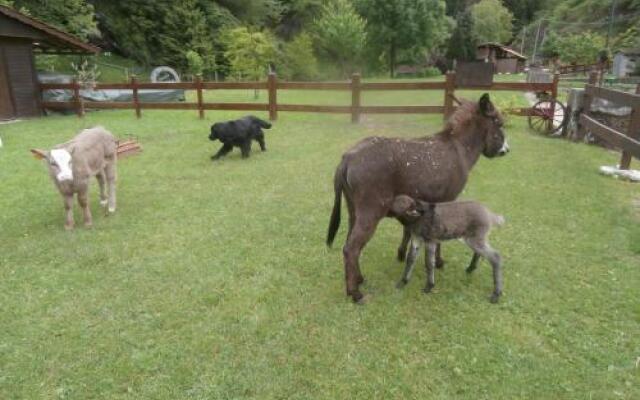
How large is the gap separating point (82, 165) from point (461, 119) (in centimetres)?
464

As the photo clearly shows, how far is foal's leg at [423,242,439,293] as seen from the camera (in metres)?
3.79

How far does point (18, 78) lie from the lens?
48.9 ft

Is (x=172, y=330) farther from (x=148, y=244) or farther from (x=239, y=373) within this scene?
(x=148, y=244)

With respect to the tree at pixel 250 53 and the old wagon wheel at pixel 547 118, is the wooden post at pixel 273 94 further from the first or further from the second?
the tree at pixel 250 53

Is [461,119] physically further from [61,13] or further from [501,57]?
[501,57]

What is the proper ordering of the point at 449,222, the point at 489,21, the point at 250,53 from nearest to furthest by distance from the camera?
the point at 449,222, the point at 250,53, the point at 489,21

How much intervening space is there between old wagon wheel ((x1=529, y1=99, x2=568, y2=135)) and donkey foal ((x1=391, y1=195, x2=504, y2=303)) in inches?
345

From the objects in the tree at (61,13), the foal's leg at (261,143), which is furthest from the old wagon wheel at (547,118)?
the tree at (61,13)

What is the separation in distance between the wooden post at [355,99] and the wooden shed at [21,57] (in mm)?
10885

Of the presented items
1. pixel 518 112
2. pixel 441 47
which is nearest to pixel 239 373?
pixel 518 112

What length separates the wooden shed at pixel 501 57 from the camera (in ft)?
183

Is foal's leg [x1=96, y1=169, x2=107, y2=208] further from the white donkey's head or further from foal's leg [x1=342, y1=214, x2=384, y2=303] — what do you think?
foal's leg [x1=342, y1=214, x2=384, y2=303]

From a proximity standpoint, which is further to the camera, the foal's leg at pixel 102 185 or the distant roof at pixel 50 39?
the distant roof at pixel 50 39

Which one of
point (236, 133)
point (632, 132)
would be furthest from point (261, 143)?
point (632, 132)
